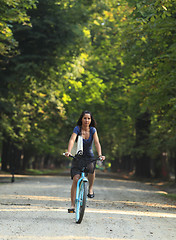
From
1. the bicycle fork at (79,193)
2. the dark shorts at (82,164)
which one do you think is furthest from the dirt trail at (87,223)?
the dark shorts at (82,164)

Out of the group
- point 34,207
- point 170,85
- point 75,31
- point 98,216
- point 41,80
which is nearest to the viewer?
point 98,216

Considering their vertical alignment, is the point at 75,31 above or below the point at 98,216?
above

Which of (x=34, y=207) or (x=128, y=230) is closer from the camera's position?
(x=128, y=230)

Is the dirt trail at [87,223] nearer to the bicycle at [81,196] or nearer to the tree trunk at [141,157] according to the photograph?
the bicycle at [81,196]

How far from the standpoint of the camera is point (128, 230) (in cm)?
715

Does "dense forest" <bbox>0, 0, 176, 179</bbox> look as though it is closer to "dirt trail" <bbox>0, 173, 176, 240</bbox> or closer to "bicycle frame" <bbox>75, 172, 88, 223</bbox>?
"dirt trail" <bbox>0, 173, 176, 240</bbox>

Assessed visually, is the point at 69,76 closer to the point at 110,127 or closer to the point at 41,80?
the point at 41,80

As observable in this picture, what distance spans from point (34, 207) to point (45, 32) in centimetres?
1078

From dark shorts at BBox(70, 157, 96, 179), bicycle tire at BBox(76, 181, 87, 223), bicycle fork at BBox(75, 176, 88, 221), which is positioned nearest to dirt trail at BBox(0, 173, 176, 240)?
bicycle tire at BBox(76, 181, 87, 223)

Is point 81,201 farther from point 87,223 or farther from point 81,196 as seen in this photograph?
point 87,223

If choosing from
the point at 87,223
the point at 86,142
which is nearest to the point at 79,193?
the point at 87,223

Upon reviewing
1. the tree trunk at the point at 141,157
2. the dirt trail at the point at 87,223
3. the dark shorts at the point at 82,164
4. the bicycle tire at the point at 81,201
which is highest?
the tree trunk at the point at 141,157

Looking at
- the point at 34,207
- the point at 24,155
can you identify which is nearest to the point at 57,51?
the point at 34,207

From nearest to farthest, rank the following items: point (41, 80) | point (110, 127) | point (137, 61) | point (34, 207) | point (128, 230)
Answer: point (128, 230) → point (34, 207) → point (137, 61) → point (41, 80) → point (110, 127)
